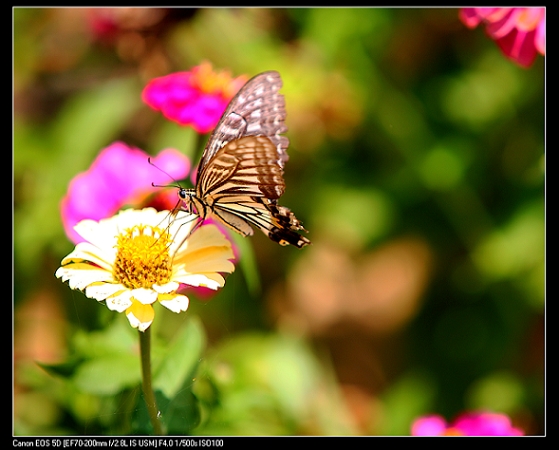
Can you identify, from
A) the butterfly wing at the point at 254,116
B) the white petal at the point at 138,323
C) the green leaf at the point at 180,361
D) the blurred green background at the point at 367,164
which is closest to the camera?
the white petal at the point at 138,323

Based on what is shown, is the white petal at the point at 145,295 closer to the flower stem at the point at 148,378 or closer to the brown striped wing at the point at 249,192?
the flower stem at the point at 148,378

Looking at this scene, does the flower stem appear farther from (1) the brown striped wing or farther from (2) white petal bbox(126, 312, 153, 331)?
(1) the brown striped wing

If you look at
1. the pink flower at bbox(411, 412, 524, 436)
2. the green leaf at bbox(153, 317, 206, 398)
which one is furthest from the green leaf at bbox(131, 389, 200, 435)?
the pink flower at bbox(411, 412, 524, 436)

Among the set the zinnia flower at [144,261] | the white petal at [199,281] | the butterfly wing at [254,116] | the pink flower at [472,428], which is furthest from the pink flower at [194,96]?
the pink flower at [472,428]

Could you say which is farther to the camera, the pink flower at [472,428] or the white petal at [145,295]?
the pink flower at [472,428]

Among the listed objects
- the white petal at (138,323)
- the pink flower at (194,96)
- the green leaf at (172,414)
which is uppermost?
the pink flower at (194,96)

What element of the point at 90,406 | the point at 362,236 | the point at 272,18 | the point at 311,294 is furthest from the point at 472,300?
the point at 90,406

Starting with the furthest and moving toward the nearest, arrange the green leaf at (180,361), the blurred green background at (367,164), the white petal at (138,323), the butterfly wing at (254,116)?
the blurred green background at (367,164) → the butterfly wing at (254,116) → the green leaf at (180,361) → the white petal at (138,323)

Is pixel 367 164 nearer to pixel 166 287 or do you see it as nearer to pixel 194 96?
pixel 194 96

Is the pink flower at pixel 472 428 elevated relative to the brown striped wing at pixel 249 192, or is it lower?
lower
